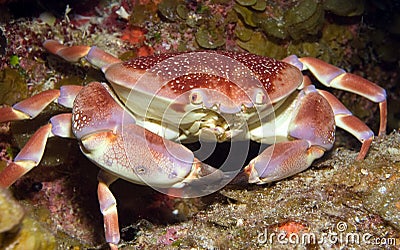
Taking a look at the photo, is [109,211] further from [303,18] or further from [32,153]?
[303,18]

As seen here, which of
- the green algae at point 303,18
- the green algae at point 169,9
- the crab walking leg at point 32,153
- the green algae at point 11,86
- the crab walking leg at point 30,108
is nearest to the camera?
the crab walking leg at point 32,153

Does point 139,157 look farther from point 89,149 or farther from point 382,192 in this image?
point 382,192

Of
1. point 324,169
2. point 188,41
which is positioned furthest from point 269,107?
point 188,41

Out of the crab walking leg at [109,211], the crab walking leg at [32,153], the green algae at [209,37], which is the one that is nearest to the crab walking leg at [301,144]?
the crab walking leg at [109,211]

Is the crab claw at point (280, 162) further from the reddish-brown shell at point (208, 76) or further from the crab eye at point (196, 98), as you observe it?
the crab eye at point (196, 98)

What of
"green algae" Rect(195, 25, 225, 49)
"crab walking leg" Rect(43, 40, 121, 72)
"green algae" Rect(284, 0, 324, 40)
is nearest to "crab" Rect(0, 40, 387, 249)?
"crab walking leg" Rect(43, 40, 121, 72)

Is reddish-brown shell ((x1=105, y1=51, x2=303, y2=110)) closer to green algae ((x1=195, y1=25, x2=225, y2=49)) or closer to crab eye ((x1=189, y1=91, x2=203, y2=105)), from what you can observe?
crab eye ((x1=189, y1=91, x2=203, y2=105))
